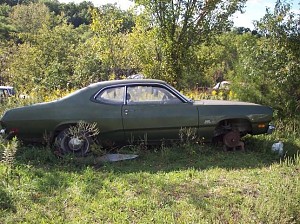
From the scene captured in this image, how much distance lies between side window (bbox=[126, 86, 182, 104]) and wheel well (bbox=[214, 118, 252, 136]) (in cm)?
93

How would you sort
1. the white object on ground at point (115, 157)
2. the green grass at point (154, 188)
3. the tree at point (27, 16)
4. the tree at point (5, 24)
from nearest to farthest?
the green grass at point (154, 188) < the white object on ground at point (115, 157) < the tree at point (27, 16) < the tree at point (5, 24)

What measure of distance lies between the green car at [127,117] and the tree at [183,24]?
4287mm

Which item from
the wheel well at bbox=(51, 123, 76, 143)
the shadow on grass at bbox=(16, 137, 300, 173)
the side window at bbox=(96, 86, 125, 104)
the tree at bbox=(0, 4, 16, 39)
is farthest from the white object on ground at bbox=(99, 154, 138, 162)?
the tree at bbox=(0, 4, 16, 39)

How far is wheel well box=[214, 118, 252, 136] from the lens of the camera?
6670 mm

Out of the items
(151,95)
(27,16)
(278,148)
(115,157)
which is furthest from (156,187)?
(27,16)

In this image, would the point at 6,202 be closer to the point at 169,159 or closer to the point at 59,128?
the point at 59,128

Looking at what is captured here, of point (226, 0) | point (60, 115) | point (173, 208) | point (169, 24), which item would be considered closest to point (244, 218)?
point (173, 208)

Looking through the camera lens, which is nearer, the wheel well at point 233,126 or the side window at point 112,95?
the side window at point 112,95

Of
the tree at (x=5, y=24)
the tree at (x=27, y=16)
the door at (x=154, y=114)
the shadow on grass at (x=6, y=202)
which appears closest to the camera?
the shadow on grass at (x=6, y=202)

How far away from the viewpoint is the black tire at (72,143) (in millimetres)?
6133

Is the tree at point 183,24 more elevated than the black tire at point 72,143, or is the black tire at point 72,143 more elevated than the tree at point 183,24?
the tree at point 183,24

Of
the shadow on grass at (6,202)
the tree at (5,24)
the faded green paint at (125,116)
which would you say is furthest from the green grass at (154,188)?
the tree at (5,24)

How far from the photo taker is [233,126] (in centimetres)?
673

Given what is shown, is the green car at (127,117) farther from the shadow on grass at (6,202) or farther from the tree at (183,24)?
the tree at (183,24)
